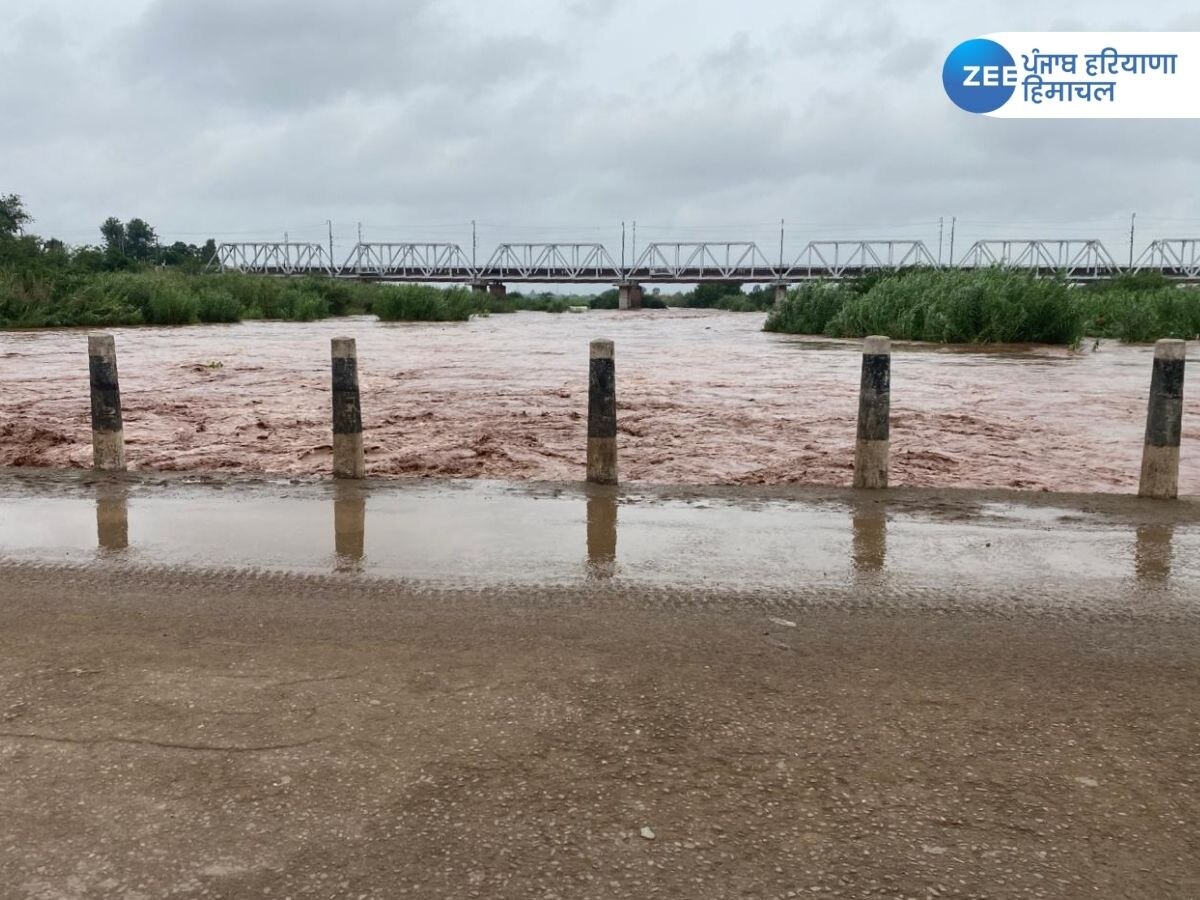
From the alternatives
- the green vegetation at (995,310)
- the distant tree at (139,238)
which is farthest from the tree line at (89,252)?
the green vegetation at (995,310)

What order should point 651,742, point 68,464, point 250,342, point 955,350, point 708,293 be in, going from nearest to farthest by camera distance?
point 651,742, point 68,464, point 955,350, point 250,342, point 708,293

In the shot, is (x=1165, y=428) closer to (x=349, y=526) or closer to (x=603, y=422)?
(x=603, y=422)

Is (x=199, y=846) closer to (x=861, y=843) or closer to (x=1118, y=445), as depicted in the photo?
(x=861, y=843)

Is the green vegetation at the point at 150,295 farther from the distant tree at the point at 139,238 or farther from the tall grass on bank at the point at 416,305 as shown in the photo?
the distant tree at the point at 139,238

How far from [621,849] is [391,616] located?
2020 mm

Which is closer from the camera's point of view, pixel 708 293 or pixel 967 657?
pixel 967 657

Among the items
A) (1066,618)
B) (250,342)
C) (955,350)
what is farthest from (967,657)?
(250,342)

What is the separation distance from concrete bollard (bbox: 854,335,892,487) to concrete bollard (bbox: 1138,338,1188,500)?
1.68 meters

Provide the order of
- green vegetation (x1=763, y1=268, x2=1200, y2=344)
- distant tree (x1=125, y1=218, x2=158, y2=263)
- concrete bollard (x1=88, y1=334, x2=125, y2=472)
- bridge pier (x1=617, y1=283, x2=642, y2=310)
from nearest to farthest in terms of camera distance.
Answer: concrete bollard (x1=88, y1=334, x2=125, y2=472)
green vegetation (x1=763, y1=268, x2=1200, y2=344)
distant tree (x1=125, y1=218, x2=158, y2=263)
bridge pier (x1=617, y1=283, x2=642, y2=310)

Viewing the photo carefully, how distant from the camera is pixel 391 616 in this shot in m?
4.36

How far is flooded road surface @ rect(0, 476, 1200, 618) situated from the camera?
16.0 ft

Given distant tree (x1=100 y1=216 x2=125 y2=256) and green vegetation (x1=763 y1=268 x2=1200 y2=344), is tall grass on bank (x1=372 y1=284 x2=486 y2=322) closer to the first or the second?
green vegetation (x1=763 y1=268 x2=1200 y2=344)

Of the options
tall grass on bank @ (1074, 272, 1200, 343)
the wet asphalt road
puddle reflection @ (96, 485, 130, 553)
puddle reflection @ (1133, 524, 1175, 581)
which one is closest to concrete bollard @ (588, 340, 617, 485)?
the wet asphalt road

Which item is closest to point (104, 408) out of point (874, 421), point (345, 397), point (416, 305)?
point (345, 397)
